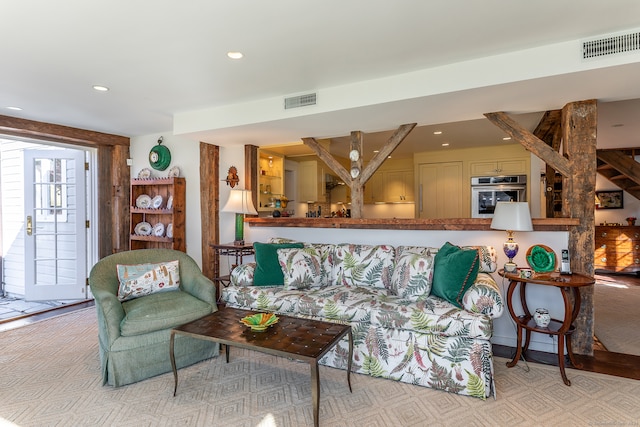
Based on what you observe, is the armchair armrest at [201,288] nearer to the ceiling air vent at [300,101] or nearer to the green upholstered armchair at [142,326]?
the green upholstered armchair at [142,326]

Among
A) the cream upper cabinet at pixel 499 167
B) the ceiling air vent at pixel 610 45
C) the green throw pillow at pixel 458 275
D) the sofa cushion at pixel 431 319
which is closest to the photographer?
the ceiling air vent at pixel 610 45

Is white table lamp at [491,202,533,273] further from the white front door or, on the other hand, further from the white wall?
the white front door

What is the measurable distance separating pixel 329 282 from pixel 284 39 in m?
2.17

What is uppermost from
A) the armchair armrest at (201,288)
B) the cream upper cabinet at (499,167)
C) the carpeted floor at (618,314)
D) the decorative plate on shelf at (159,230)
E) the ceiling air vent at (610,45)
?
the ceiling air vent at (610,45)

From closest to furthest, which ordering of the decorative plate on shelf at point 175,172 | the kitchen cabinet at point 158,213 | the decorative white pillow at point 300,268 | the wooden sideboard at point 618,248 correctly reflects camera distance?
the decorative white pillow at point 300,268
the kitchen cabinet at point 158,213
the decorative plate on shelf at point 175,172
the wooden sideboard at point 618,248

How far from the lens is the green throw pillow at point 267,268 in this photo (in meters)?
3.29

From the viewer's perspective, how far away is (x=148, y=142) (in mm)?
5309

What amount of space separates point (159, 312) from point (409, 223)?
8.14 ft

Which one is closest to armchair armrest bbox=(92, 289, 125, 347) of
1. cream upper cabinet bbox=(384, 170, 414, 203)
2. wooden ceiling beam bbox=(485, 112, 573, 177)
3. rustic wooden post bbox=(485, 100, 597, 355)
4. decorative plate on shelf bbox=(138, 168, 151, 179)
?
decorative plate on shelf bbox=(138, 168, 151, 179)

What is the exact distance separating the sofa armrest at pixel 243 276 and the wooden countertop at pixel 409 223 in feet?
3.52

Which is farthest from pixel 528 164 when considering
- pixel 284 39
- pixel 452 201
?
pixel 284 39

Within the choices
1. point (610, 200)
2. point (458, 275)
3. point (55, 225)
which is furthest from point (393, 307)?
point (610, 200)

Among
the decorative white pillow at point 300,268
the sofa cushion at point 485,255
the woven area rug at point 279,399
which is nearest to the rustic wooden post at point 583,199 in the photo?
the woven area rug at point 279,399

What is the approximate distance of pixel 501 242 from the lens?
3332mm
